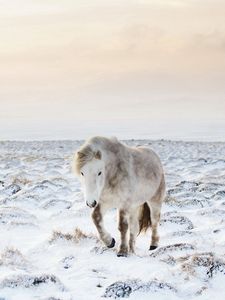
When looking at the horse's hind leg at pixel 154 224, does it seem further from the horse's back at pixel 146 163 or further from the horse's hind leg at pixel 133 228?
the horse's back at pixel 146 163

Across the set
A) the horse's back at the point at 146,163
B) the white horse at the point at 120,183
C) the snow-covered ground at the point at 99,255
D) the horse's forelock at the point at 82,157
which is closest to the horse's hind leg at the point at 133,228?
the white horse at the point at 120,183

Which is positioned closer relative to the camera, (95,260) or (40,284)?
(40,284)

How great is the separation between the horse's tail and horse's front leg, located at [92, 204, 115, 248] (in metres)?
1.27

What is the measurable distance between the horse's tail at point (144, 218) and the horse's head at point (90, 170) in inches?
74.8

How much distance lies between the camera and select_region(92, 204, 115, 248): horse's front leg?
9.13 metres

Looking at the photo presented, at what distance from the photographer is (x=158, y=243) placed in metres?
10.2

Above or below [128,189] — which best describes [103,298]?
below

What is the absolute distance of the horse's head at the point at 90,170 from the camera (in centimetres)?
846

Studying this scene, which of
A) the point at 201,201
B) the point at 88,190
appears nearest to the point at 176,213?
the point at 201,201

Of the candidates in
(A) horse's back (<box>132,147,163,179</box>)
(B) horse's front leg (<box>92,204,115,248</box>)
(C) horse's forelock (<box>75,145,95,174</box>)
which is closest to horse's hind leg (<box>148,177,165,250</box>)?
(A) horse's back (<box>132,147,163,179</box>)

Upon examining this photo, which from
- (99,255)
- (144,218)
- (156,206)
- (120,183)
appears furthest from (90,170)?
(156,206)

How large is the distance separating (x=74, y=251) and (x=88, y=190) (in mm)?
1119

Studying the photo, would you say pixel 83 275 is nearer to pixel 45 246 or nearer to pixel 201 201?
pixel 45 246

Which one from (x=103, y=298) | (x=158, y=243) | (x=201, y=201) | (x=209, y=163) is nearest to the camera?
(x=103, y=298)
